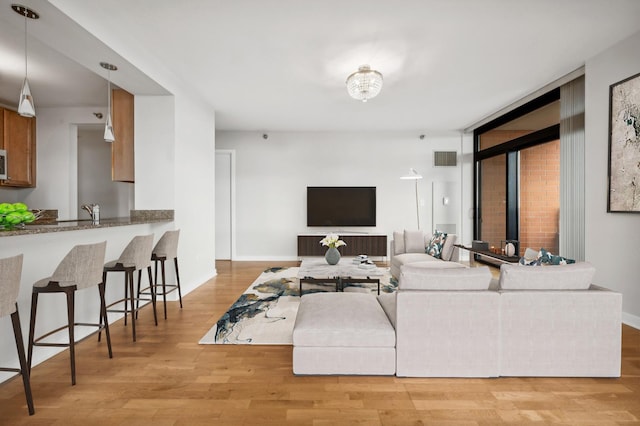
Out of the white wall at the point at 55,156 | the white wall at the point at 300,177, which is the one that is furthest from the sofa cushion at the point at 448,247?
the white wall at the point at 55,156

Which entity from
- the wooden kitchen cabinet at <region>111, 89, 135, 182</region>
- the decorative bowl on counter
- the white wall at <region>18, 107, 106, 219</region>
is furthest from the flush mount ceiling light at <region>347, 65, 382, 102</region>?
the white wall at <region>18, 107, 106, 219</region>

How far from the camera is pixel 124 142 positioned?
4.34 metres

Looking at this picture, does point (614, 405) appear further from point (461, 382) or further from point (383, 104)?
point (383, 104)

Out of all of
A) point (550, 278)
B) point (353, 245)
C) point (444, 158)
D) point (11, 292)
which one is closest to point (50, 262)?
point (11, 292)

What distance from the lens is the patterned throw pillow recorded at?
500cm

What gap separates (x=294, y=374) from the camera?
2.36 meters

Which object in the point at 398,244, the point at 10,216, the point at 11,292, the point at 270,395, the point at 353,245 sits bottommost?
the point at 270,395

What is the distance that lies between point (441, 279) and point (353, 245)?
4443 mm

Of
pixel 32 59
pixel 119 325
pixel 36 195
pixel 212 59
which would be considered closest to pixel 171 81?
pixel 212 59

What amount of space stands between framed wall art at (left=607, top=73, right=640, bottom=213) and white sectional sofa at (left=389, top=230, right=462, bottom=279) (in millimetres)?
1812

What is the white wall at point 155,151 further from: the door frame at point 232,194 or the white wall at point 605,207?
the white wall at point 605,207

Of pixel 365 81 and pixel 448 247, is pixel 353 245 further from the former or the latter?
pixel 365 81

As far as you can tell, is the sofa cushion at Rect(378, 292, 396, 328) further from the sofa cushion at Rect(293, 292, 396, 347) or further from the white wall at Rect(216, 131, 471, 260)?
the white wall at Rect(216, 131, 471, 260)

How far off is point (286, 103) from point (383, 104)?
59.7 inches
